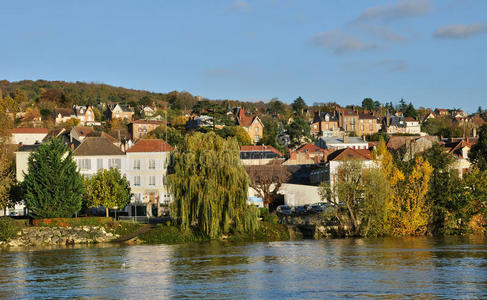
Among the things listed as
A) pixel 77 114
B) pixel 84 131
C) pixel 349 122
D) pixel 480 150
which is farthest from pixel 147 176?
pixel 349 122

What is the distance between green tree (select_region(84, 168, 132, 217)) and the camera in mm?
64688

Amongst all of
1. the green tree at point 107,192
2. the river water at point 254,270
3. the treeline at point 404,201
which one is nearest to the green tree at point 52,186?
the green tree at point 107,192

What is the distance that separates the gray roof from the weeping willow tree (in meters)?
20.6

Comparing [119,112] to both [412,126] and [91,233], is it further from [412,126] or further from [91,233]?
[91,233]

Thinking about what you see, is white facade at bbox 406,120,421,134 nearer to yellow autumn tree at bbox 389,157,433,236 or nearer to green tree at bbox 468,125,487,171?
green tree at bbox 468,125,487,171

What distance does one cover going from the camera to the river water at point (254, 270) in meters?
32.9

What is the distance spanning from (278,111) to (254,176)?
110591 millimetres

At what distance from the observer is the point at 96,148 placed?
75.5 meters

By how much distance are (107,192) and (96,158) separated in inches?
454

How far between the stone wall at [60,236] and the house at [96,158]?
15494 millimetres

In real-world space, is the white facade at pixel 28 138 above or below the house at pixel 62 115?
below

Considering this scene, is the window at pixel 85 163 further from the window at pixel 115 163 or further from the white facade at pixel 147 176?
the white facade at pixel 147 176

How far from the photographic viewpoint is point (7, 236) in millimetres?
57656

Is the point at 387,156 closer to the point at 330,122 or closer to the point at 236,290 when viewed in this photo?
the point at 236,290
